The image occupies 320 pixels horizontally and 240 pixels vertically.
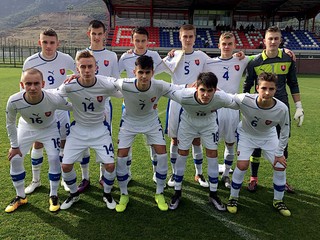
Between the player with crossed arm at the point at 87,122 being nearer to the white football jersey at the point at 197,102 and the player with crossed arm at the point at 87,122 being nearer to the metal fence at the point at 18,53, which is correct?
the white football jersey at the point at 197,102

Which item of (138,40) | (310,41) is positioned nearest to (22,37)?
(310,41)

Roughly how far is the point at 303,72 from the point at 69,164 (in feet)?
93.0

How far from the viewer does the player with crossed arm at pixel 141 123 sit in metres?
3.83

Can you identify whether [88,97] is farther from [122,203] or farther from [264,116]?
[264,116]

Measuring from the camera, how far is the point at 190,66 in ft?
15.3

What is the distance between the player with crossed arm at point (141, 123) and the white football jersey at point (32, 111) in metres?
0.76

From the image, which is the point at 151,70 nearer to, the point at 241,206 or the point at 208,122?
the point at 208,122

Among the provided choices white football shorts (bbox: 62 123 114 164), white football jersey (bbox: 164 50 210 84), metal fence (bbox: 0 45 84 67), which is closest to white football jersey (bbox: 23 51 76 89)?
white football shorts (bbox: 62 123 114 164)

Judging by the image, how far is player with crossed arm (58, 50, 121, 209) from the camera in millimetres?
3764

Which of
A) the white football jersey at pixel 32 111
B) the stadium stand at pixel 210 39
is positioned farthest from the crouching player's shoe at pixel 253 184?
the stadium stand at pixel 210 39

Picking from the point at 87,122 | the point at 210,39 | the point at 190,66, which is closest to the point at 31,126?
the point at 87,122

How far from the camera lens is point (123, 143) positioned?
4027mm

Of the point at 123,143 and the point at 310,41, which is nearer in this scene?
the point at 123,143

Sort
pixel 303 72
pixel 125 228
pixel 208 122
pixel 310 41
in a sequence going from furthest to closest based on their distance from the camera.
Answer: pixel 310 41 → pixel 303 72 → pixel 208 122 → pixel 125 228
